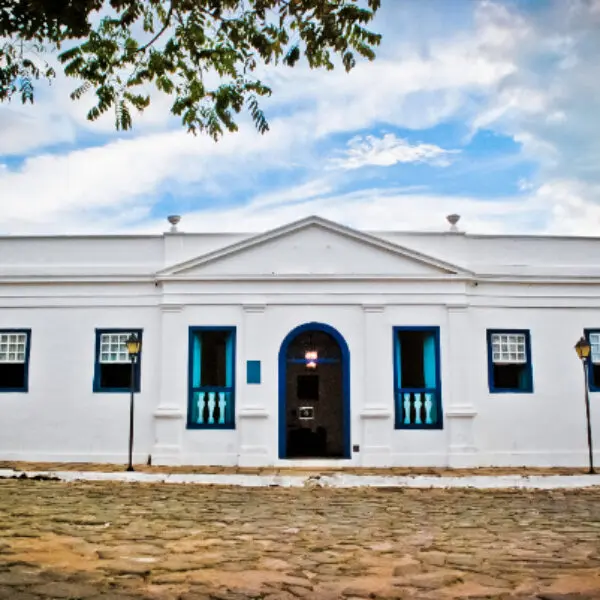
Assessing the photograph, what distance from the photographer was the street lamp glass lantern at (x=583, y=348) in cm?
1251

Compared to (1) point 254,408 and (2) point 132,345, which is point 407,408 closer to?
(1) point 254,408

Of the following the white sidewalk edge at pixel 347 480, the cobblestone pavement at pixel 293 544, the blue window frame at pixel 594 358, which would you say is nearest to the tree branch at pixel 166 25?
the cobblestone pavement at pixel 293 544

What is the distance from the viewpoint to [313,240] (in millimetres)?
13398

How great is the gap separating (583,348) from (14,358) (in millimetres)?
11333

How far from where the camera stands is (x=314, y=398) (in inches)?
631

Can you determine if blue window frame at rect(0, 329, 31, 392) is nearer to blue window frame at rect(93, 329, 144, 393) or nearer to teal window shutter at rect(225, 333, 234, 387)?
blue window frame at rect(93, 329, 144, 393)

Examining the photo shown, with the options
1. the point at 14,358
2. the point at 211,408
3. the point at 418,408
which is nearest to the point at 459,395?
the point at 418,408

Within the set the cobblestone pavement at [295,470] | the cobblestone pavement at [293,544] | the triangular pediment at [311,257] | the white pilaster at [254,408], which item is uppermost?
the triangular pediment at [311,257]

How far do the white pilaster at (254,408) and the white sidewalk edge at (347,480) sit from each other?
47.4 inches

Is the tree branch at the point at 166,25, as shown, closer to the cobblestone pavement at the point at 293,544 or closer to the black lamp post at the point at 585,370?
the cobblestone pavement at the point at 293,544

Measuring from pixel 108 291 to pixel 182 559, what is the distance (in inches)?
336

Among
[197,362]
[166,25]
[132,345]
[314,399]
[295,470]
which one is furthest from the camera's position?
[314,399]

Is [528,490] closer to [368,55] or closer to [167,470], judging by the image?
[167,470]

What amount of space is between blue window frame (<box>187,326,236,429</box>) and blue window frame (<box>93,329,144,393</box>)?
114cm
